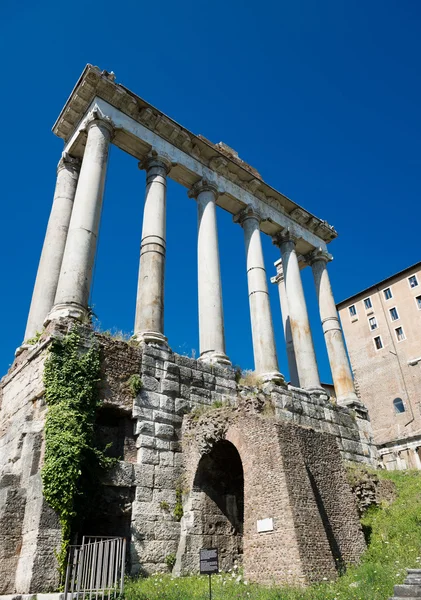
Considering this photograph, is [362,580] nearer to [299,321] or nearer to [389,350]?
[299,321]

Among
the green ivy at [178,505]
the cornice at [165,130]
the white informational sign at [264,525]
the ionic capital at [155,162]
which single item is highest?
the cornice at [165,130]

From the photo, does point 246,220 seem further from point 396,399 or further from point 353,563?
point 396,399

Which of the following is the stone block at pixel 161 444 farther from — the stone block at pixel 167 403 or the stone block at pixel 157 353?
the stone block at pixel 157 353

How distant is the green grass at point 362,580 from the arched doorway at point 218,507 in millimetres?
1134

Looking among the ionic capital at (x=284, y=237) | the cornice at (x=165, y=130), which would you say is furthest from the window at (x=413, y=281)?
the ionic capital at (x=284, y=237)

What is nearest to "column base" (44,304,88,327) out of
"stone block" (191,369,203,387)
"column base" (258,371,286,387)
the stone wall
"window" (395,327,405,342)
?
the stone wall

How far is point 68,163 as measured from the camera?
19.4 m

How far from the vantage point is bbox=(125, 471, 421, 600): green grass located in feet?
26.2

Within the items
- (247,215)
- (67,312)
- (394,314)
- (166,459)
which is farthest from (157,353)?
(394,314)

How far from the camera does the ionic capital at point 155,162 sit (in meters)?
19.4

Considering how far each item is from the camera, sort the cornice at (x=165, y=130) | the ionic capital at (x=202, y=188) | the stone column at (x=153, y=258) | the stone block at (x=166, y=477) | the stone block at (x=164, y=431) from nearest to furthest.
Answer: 1. the stone block at (x=166, y=477)
2. the stone block at (x=164, y=431)
3. the stone column at (x=153, y=258)
4. the cornice at (x=165, y=130)
5. the ionic capital at (x=202, y=188)

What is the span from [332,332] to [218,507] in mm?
13014

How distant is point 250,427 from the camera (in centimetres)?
1123

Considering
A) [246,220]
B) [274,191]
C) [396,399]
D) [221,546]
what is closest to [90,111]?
[246,220]
